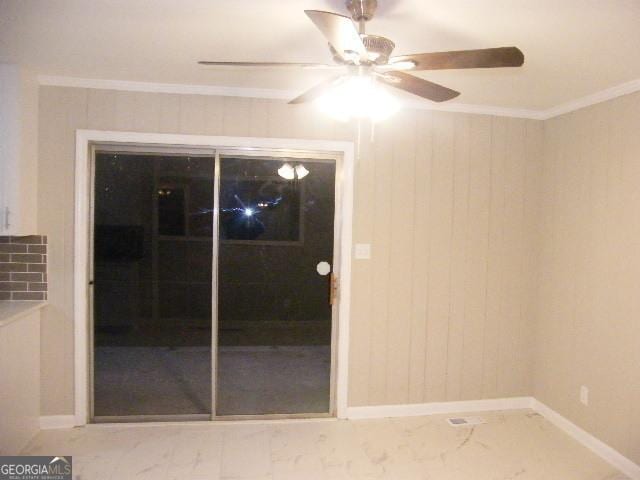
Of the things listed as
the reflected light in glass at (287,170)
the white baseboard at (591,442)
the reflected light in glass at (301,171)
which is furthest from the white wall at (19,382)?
the white baseboard at (591,442)

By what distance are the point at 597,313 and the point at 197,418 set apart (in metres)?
2.88

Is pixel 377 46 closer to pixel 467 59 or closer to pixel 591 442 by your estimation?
pixel 467 59

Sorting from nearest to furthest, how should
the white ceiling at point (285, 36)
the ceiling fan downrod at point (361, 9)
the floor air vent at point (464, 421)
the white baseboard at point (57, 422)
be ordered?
the ceiling fan downrod at point (361, 9)
the white ceiling at point (285, 36)
the white baseboard at point (57, 422)
the floor air vent at point (464, 421)

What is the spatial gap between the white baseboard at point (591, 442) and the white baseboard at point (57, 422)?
348 cm

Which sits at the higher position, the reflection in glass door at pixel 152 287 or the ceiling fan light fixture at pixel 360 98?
the ceiling fan light fixture at pixel 360 98

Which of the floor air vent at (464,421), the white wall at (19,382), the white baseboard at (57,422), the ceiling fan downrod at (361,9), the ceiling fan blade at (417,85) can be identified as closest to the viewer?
the ceiling fan downrod at (361,9)

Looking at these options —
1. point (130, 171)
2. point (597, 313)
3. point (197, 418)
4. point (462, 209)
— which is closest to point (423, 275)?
point (462, 209)

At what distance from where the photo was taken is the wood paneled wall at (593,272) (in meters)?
2.72

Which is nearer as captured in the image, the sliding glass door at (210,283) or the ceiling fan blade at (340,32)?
the ceiling fan blade at (340,32)

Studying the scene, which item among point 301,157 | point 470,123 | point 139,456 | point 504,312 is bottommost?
point 139,456

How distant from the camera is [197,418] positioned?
3248 mm

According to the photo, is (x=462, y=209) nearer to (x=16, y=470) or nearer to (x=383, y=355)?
(x=383, y=355)

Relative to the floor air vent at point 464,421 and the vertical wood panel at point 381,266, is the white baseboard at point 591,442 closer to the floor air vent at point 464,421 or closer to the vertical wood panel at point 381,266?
the floor air vent at point 464,421

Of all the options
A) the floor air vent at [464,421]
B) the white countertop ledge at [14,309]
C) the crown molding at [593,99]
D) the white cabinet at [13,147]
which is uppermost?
the crown molding at [593,99]
